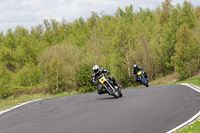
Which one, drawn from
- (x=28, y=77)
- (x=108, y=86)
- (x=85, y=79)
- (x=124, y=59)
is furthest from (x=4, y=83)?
(x=108, y=86)

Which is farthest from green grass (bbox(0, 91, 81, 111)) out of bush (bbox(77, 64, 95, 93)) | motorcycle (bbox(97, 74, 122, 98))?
motorcycle (bbox(97, 74, 122, 98))

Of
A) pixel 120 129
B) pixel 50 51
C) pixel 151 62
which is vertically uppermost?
pixel 50 51

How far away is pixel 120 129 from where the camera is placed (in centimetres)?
756

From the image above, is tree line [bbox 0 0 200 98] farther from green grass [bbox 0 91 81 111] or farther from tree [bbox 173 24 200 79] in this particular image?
green grass [bbox 0 91 81 111]

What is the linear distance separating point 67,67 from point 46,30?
43737mm

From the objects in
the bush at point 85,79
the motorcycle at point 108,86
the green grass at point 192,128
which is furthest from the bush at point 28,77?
the green grass at point 192,128

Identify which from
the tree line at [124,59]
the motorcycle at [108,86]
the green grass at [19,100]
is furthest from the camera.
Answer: the tree line at [124,59]

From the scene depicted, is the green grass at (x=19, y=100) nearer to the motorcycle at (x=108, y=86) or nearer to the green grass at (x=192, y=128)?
the motorcycle at (x=108, y=86)

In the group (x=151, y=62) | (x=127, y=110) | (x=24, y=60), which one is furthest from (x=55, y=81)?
(x=127, y=110)

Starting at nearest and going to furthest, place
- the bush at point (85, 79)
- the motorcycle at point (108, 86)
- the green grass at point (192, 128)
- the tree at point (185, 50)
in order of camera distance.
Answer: the green grass at point (192, 128) → the motorcycle at point (108, 86) → the tree at point (185, 50) → the bush at point (85, 79)

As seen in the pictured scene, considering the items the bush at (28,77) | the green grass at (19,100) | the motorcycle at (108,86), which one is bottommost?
Result: the green grass at (19,100)

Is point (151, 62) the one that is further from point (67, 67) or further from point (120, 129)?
point (120, 129)

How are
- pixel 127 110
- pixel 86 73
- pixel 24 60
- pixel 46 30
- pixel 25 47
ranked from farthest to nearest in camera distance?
pixel 46 30, pixel 24 60, pixel 25 47, pixel 86 73, pixel 127 110

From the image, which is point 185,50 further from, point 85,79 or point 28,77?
point 28,77
